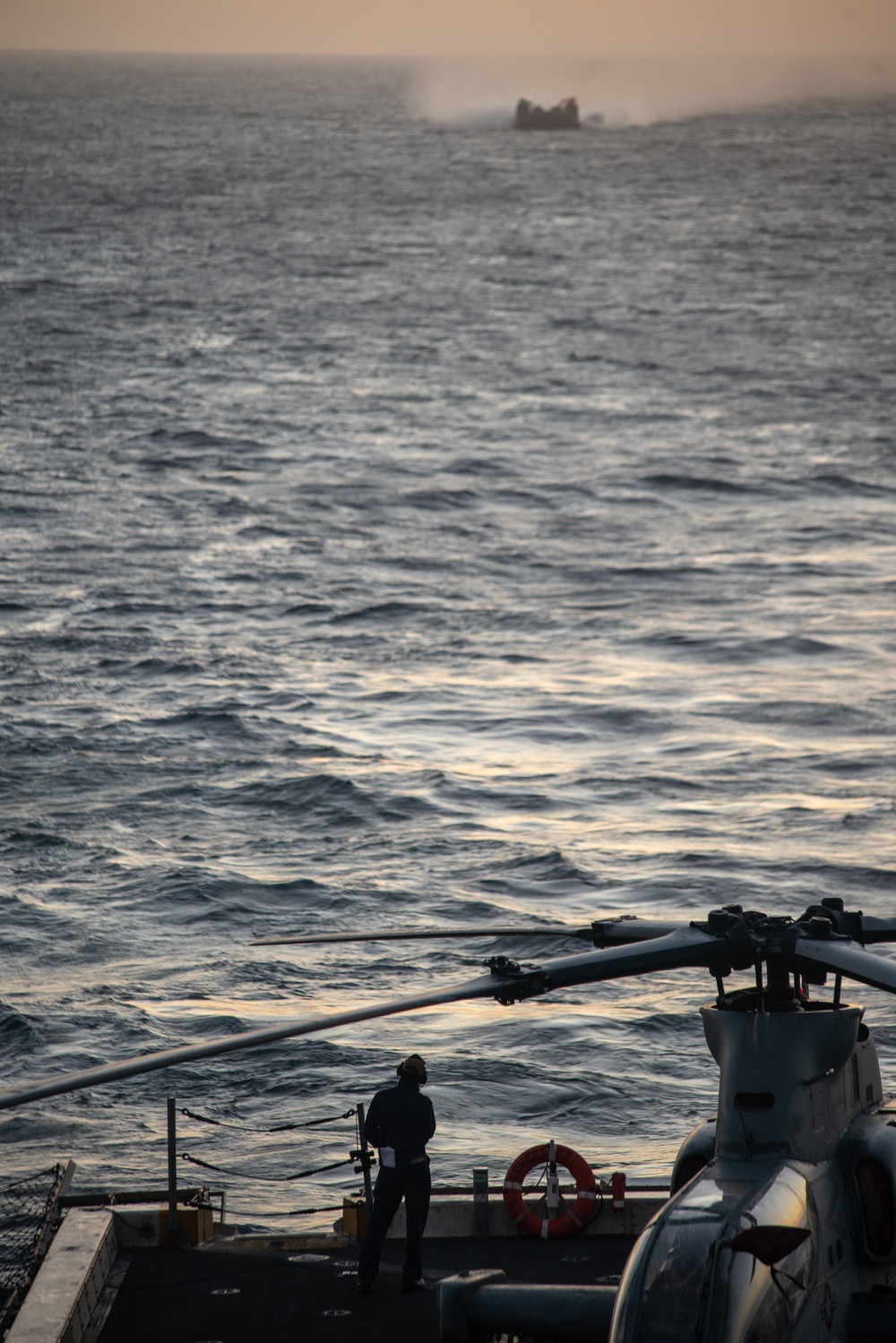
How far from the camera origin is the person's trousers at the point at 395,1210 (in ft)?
44.2

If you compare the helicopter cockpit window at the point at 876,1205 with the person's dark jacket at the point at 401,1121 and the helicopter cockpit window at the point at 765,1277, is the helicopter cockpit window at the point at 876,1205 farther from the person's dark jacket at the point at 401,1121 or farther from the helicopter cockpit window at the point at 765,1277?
the person's dark jacket at the point at 401,1121

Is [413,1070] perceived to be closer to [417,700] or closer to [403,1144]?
[403,1144]

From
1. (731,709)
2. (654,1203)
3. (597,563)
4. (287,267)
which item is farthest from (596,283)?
(654,1203)

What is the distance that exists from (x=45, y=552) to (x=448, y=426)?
31.1 metres

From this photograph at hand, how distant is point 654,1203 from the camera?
15.5 metres

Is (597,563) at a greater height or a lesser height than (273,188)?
lesser

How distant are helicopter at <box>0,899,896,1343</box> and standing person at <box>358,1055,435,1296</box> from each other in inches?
87.1

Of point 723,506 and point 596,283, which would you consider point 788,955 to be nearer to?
point 723,506

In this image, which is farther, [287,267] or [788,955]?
[287,267]

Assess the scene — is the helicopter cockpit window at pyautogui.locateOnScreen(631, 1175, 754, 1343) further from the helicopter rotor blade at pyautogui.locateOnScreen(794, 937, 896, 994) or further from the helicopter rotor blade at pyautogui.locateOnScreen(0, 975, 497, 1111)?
the helicopter rotor blade at pyautogui.locateOnScreen(0, 975, 497, 1111)

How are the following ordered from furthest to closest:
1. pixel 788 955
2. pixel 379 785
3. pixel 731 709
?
pixel 731 709 < pixel 379 785 < pixel 788 955

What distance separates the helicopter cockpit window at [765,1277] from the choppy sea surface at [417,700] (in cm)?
1397

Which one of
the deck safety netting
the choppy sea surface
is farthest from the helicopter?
the choppy sea surface

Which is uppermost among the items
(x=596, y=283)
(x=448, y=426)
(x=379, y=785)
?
(x=596, y=283)
